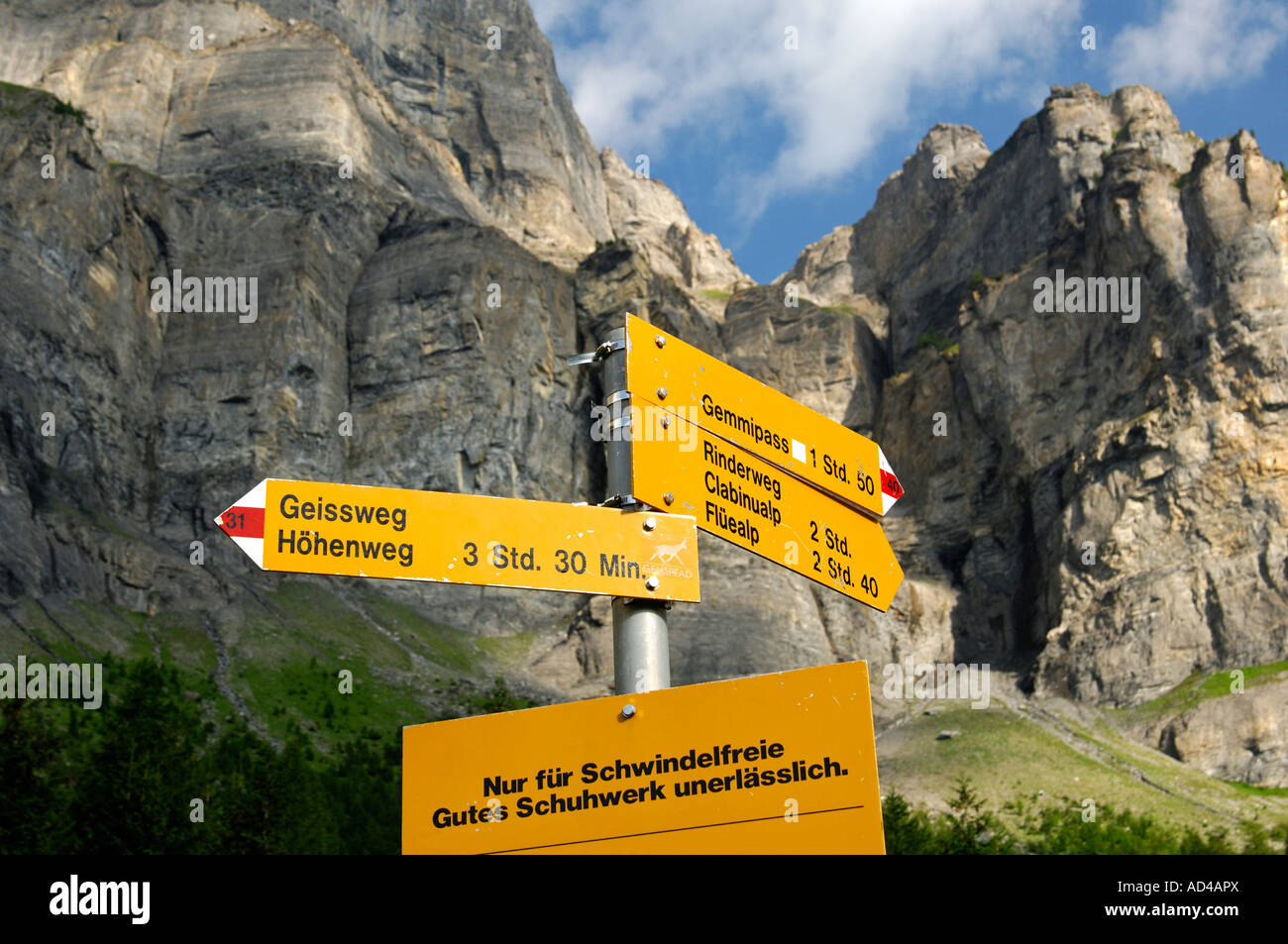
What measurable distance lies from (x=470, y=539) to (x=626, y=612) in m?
0.75

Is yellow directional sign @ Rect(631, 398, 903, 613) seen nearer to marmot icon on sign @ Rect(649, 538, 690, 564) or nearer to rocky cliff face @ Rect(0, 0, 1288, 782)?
marmot icon on sign @ Rect(649, 538, 690, 564)

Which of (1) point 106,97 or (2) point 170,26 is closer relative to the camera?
(1) point 106,97

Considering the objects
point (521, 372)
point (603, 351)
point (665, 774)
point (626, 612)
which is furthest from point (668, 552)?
point (521, 372)

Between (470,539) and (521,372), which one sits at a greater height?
(521,372)

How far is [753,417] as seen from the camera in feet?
24.0

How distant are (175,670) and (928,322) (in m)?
74.1

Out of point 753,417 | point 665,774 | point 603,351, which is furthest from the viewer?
point 753,417

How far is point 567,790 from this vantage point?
5.91 meters

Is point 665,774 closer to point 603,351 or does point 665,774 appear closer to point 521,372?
Answer: point 603,351

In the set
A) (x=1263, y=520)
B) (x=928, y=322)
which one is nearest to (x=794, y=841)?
(x=1263, y=520)

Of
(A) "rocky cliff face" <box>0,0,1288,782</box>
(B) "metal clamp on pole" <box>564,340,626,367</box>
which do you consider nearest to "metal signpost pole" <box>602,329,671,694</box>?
(B) "metal clamp on pole" <box>564,340,626,367</box>

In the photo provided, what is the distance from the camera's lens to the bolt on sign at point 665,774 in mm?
5621

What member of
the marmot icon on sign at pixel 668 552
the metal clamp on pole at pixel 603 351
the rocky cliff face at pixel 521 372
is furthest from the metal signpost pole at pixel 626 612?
the rocky cliff face at pixel 521 372
